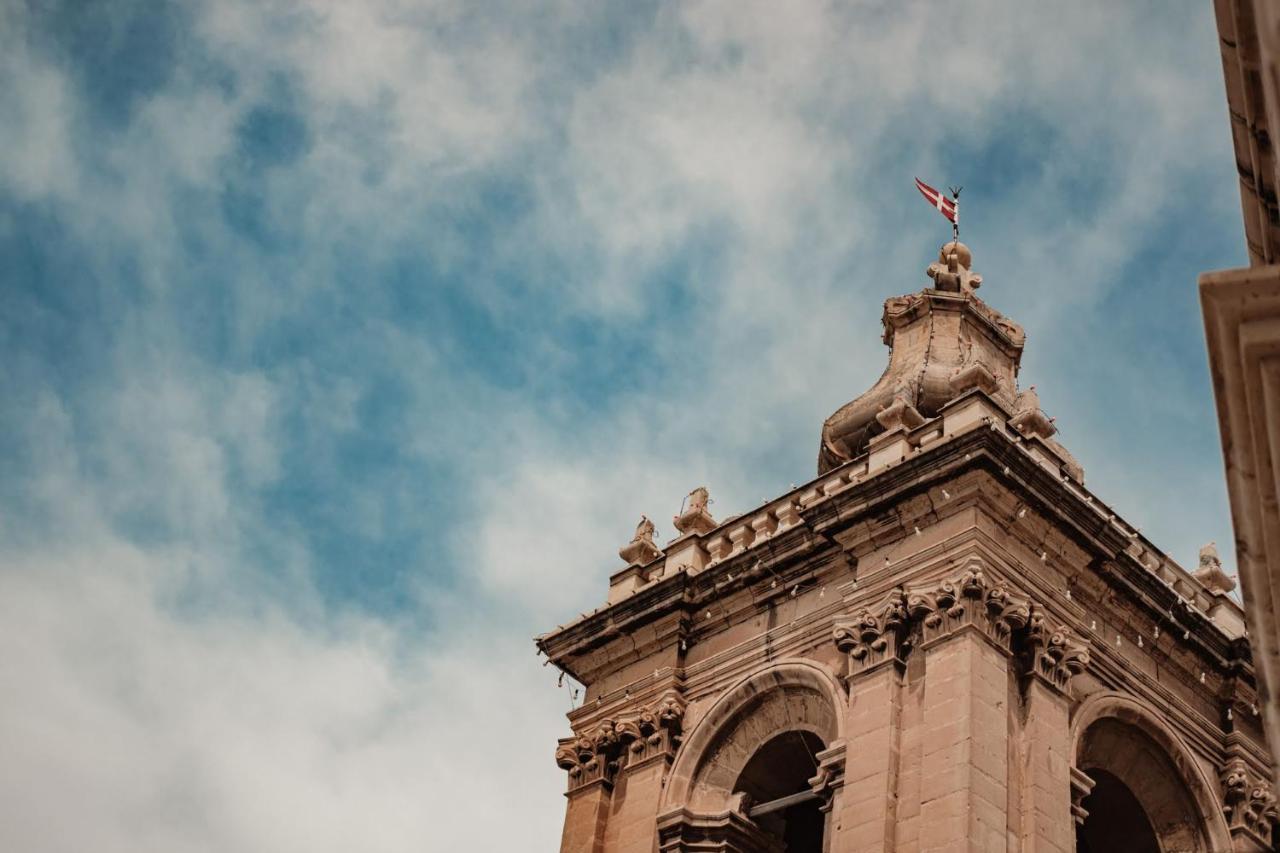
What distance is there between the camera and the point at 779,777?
2519cm

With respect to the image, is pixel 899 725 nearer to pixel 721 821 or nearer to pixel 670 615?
pixel 721 821

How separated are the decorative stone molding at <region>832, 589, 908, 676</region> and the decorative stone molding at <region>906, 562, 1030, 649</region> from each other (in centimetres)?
47

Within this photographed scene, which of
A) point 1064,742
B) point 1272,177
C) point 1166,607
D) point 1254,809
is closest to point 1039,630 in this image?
point 1064,742

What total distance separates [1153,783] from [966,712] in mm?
5589

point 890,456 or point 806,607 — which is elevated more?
point 890,456

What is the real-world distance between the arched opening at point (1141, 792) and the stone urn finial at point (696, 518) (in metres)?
7.58

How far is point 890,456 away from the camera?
25.2 meters

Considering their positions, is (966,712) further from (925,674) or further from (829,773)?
(829,773)

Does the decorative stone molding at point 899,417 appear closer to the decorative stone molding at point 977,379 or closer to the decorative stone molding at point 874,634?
the decorative stone molding at point 977,379

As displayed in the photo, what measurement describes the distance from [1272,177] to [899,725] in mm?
14467

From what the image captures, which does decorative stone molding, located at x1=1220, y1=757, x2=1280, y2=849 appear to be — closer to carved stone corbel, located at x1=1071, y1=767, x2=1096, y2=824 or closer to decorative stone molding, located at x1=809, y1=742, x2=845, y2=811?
carved stone corbel, located at x1=1071, y1=767, x2=1096, y2=824

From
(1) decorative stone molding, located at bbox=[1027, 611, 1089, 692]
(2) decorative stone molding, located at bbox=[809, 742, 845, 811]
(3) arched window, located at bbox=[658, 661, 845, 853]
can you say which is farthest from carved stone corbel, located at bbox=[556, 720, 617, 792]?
(1) decorative stone molding, located at bbox=[1027, 611, 1089, 692]

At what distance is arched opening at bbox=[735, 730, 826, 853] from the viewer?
24609mm

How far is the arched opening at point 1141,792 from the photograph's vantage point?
24.4m
